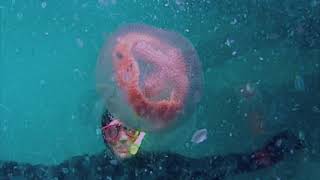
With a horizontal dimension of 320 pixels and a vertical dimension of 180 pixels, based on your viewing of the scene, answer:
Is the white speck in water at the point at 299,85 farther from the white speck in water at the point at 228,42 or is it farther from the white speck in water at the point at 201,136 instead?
the white speck in water at the point at 201,136

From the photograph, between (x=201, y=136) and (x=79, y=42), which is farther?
(x=79, y=42)

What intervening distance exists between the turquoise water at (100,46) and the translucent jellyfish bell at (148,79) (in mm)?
610

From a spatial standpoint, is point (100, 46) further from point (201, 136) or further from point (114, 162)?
point (201, 136)

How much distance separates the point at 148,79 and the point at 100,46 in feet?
3.89

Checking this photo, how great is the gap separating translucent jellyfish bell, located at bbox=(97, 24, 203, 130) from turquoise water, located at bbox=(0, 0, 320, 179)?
61 centimetres

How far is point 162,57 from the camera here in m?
3.76

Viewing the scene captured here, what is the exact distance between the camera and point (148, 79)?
143 inches

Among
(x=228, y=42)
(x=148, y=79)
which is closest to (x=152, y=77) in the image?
(x=148, y=79)

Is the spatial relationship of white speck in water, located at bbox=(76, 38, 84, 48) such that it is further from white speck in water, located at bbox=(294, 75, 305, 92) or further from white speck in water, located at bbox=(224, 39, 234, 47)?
white speck in water, located at bbox=(294, 75, 305, 92)

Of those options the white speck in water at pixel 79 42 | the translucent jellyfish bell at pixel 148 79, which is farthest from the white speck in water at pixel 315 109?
the white speck in water at pixel 79 42

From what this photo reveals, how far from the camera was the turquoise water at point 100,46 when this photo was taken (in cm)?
532

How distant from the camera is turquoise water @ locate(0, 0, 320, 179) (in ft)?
17.4

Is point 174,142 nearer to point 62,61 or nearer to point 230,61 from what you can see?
point 230,61

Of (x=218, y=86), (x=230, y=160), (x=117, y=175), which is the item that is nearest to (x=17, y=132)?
(x=117, y=175)
